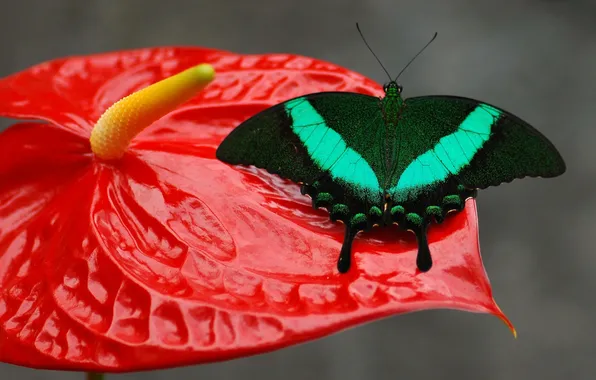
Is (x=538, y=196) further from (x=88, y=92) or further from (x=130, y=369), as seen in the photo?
(x=130, y=369)

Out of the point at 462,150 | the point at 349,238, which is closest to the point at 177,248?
the point at 349,238

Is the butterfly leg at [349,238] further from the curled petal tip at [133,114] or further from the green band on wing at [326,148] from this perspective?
the curled petal tip at [133,114]

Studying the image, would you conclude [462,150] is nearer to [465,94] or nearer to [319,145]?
[319,145]

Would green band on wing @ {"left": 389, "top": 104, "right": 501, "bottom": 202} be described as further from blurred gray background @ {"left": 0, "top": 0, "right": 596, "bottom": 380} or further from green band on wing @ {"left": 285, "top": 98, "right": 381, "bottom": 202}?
blurred gray background @ {"left": 0, "top": 0, "right": 596, "bottom": 380}

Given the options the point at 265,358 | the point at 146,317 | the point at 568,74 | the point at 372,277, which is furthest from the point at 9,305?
the point at 568,74

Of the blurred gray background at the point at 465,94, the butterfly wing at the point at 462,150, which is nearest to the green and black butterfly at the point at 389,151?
the butterfly wing at the point at 462,150

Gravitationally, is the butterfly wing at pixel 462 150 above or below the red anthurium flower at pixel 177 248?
above

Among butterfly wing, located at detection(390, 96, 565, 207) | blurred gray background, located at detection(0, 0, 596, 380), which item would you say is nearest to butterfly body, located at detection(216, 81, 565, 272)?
butterfly wing, located at detection(390, 96, 565, 207)
